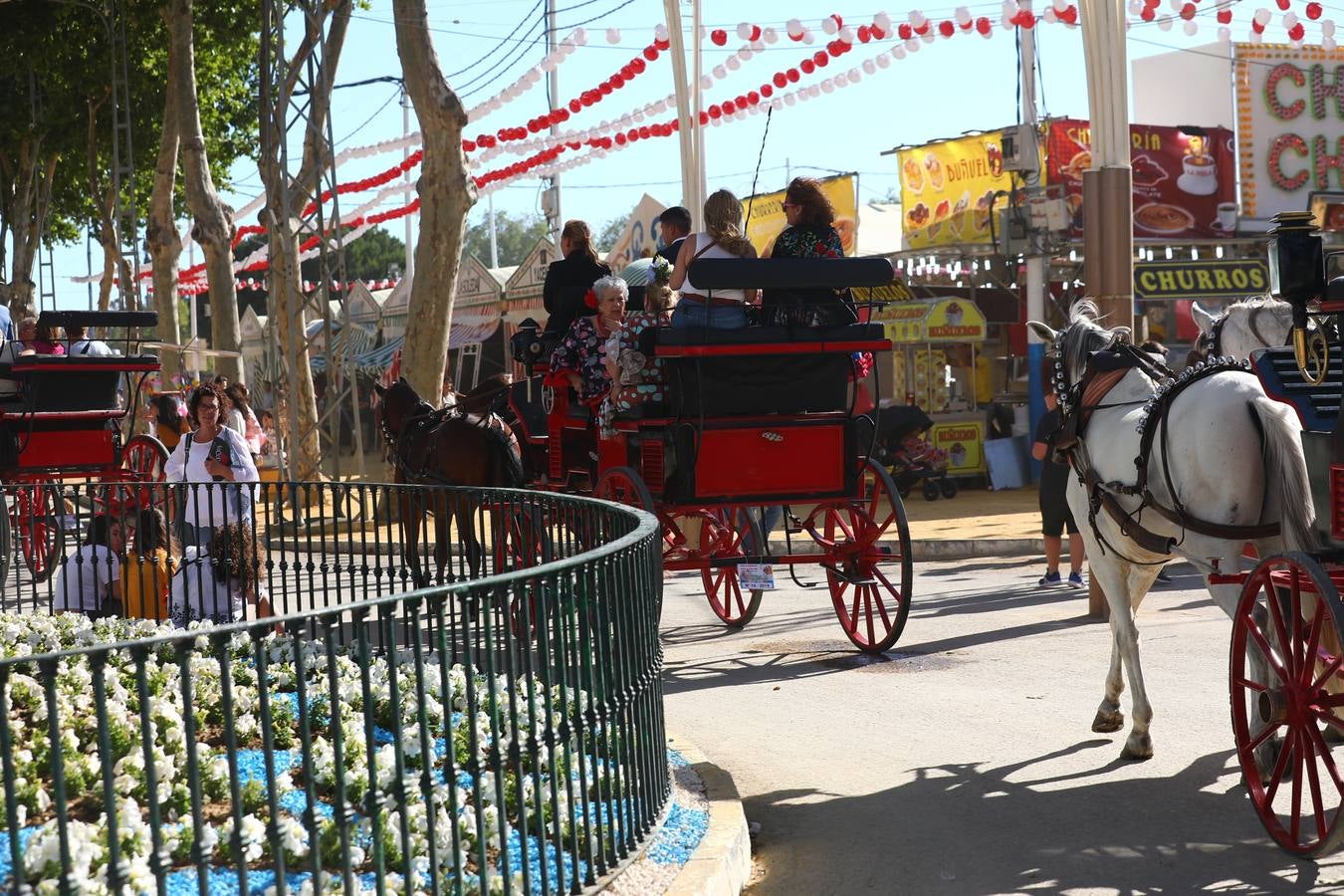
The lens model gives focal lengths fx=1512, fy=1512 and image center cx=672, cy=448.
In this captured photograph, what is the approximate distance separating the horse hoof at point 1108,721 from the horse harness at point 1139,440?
734 millimetres

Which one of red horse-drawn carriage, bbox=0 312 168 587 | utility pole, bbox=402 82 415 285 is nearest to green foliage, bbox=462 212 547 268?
utility pole, bbox=402 82 415 285

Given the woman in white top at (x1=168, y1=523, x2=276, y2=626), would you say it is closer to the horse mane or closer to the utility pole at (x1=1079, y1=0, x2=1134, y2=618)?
the horse mane

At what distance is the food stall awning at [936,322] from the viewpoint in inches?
887

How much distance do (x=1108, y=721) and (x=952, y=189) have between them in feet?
65.2

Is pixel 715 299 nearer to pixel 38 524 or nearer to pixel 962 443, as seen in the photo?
pixel 38 524

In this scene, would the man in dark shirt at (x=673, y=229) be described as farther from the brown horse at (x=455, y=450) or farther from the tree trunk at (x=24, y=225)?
the tree trunk at (x=24, y=225)

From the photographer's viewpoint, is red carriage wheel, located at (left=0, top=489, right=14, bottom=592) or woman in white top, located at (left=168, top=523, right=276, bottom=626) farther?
red carriage wheel, located at (left=0, top=489, right=14, bottom=592)

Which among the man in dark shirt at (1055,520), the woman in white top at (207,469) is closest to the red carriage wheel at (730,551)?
the man in dark shirt at (1055,520)

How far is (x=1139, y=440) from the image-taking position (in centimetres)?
647

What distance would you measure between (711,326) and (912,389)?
1484 centimetres

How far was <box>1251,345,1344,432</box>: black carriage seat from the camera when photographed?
5188 millimetres

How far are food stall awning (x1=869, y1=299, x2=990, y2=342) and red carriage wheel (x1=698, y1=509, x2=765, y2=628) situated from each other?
1145 cm

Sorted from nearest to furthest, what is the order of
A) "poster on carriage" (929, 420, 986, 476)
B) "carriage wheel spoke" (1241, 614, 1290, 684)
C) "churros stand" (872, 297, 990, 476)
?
"carriage wheel spoke" (1241, 614, 1290, 684), "poster on carriage" (929, 420, 986, 476), "churros stand" (872, 297, 990, 476)

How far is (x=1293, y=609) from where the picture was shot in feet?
16.0
